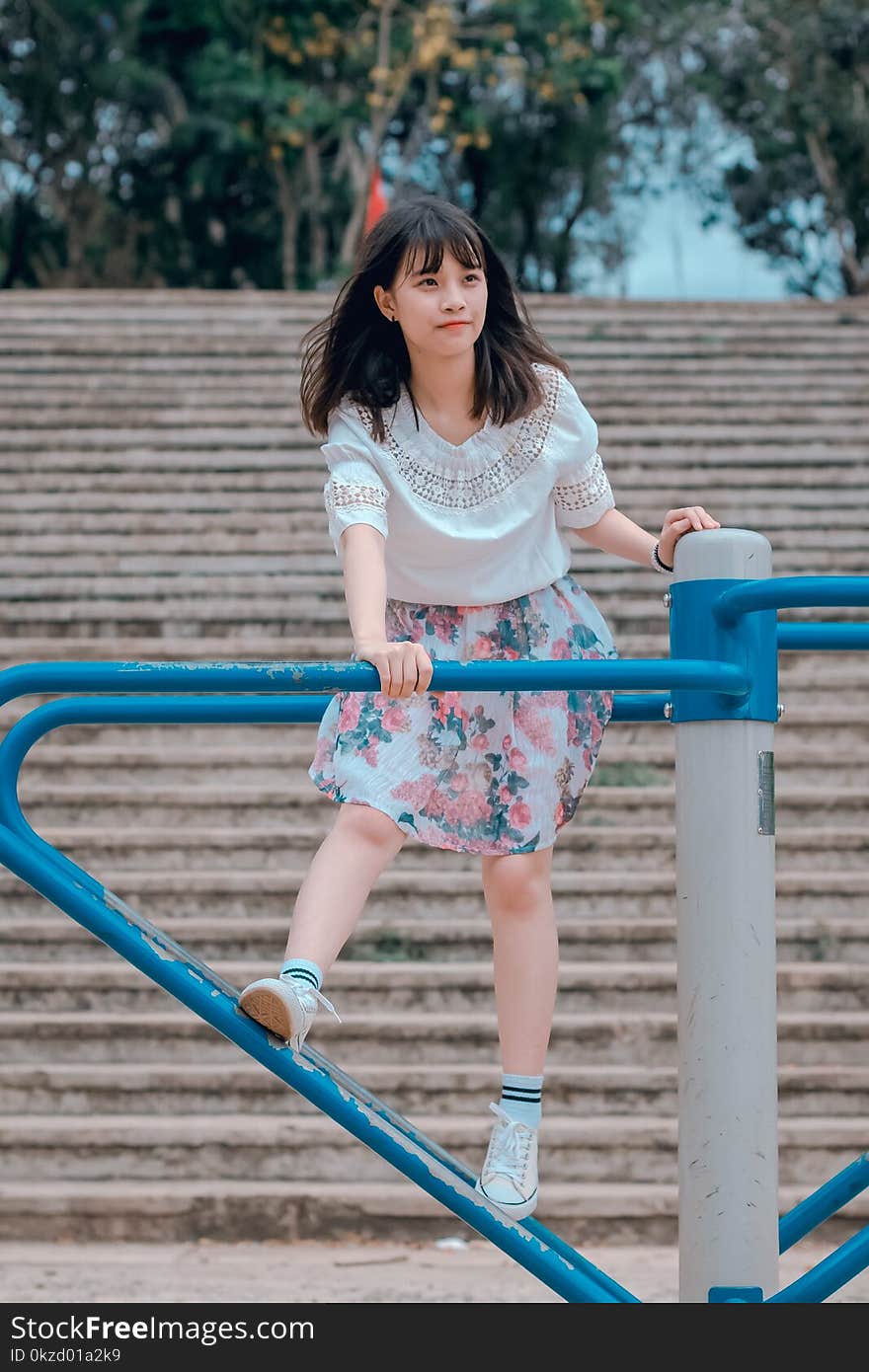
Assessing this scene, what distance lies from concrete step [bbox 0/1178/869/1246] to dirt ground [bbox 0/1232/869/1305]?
0.03 m

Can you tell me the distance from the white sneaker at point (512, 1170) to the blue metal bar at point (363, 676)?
63 centimetres

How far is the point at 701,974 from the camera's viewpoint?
189 centimetres

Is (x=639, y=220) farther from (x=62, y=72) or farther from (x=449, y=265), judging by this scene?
(x=449, y=265)

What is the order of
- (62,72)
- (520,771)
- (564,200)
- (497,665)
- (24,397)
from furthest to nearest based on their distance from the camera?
(564,200) < (62,72) < (24,397) < (520,771) < (497,665)

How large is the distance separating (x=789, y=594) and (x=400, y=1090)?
2.61 metres

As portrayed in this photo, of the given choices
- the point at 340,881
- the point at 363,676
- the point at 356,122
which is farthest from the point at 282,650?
the point at 356,122

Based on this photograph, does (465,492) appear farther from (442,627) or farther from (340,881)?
(340,881)

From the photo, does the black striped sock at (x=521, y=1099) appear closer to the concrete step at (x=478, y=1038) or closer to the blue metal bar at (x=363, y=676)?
the blue metal bar at (x=363, y=676)

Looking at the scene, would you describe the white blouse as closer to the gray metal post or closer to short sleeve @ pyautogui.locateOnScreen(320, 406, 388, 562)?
short sleeve @ pyautogui.locateOnScreen(320, 406, 388, 562)

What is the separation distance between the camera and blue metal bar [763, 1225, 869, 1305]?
6.29 feet

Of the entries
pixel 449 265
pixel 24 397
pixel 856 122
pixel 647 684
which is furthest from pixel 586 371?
pixel 856 122

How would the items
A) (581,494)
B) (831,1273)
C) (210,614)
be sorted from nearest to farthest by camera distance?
(831,1273) → (581,494) → (210,614)

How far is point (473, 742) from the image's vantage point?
2.30 m

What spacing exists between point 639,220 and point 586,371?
1395 cm
